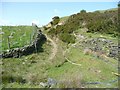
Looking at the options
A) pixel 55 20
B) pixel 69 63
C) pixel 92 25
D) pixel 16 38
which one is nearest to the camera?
pixel 69 63

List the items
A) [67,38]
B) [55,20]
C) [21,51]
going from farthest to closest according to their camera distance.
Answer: [55,20] → [67,38] → [21,51]

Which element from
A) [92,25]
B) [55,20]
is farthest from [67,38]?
[55,20]

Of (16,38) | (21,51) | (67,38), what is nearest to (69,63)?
(21,51)

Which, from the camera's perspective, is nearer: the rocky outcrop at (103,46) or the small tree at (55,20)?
the rocky outcrop at (103,46)

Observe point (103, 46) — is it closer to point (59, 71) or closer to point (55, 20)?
point (59, 71)

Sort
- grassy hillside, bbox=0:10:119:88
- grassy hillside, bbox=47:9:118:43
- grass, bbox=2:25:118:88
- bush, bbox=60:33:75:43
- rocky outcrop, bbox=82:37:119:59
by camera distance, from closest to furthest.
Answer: grass, bbox=2:25:118:88 < grassy hillside, bbox=0:10:119:88 < rocky outcrop, bbox=82:37:119:59 < grassy hillside, bbox=47:9:118:43 < bush, bbox=60:33:75:43

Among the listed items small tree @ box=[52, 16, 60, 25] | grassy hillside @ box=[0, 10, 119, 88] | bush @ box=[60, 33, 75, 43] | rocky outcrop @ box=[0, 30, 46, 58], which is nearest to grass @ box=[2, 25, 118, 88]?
grassy hillside @ box=[0, 10, 119, 88]

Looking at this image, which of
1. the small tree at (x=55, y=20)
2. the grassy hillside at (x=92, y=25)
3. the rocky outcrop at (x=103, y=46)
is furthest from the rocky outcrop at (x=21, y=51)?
the small tree at (x=55, y=20)

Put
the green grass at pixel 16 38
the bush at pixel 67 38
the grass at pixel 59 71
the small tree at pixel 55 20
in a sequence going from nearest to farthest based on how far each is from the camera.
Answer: the grass at pixel 59 71, the green grass at pixel 16 38, the bush at pixel 67 38, the small tree at pixel 55 20

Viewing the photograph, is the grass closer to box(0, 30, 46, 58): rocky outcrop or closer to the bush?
box(0, 30, 46, 58): rocky outcrop

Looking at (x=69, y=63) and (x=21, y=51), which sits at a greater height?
(x=21, y=51)

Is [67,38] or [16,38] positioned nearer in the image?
[16,38]

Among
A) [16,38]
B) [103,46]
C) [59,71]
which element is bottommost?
[59,71]

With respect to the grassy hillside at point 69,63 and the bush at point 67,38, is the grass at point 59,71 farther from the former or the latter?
the bush at point 67,38
